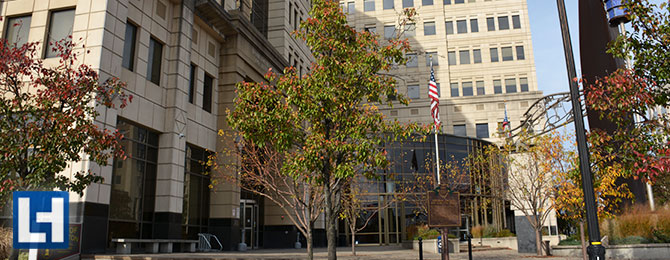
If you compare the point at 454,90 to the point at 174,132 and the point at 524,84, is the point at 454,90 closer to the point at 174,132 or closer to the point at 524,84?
the point at 524,84

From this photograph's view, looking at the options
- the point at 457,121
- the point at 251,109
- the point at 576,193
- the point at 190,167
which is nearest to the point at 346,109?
the point at 251,109

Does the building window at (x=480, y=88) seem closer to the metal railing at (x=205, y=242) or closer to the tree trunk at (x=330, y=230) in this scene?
the metal railing at (x=205, y=242)

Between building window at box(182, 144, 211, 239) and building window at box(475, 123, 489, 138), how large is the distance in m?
36.3

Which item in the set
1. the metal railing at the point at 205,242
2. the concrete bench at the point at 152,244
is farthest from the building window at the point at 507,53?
the concrete bench at the point at 152,244

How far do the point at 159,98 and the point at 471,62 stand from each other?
4263cm

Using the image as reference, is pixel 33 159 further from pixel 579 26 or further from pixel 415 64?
pixel 415 64

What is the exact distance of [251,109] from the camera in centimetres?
1464

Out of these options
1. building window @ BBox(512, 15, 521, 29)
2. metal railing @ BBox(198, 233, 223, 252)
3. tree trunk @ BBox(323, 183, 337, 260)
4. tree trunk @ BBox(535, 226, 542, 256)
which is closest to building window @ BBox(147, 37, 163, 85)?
metal railing @ BBox(198, 233, 223, 252)

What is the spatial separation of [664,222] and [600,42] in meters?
9.17

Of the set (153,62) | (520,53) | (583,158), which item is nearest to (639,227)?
(583,158)

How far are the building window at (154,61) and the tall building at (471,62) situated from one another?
117ft

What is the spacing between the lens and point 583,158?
31.0ft

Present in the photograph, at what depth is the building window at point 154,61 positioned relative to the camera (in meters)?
24.0

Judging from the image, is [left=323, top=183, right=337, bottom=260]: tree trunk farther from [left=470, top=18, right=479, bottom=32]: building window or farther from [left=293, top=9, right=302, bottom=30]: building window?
[left=470, top=18, right=479, bottom=32]: building window
